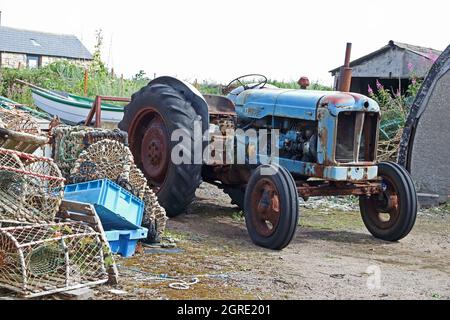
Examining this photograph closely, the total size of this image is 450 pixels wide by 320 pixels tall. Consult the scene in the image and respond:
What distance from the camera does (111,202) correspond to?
6.31 m

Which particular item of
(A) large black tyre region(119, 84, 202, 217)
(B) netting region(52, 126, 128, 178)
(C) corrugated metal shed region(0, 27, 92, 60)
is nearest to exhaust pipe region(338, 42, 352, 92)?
(A) large black tyre region(119, 84, 202, 217)

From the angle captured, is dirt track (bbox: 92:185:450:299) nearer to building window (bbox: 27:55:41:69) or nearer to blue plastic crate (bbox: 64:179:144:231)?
blue plastic crate (bbox: 64:179:144:231)

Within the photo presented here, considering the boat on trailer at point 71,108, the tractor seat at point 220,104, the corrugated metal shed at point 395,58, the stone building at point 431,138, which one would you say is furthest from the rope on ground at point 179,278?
the corrugated metal shed at point 395,58

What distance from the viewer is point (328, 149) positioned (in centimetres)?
739

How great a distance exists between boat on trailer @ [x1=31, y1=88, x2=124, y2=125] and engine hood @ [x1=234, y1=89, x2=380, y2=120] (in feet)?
23.3

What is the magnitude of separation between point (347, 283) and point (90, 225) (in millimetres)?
2236

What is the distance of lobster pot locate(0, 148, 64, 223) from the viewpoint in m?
5.71

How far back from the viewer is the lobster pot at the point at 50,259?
15.8ft

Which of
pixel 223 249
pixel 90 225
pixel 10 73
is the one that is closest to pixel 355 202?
pixel 223 249

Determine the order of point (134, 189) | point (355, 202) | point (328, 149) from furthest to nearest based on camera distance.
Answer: point (355, 202)
point (328, 149)
point (134, 189)

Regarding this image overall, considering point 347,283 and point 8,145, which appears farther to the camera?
point 8,145

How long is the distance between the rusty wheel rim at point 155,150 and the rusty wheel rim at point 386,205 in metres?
2.55

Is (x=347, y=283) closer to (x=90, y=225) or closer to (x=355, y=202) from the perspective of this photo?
(x=90, y=225)

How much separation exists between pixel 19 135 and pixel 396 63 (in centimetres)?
1227
